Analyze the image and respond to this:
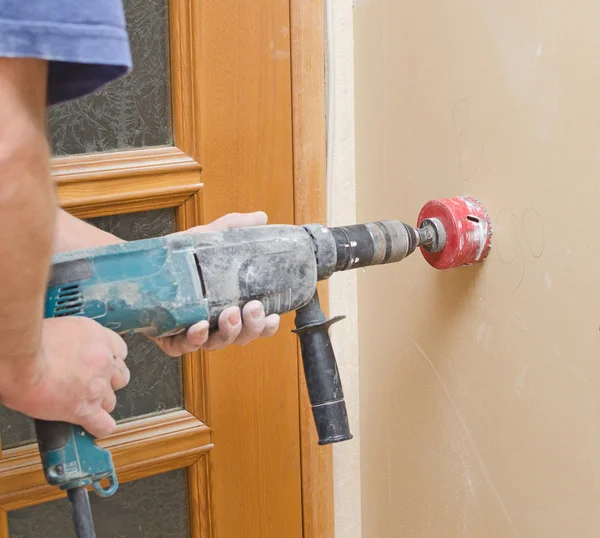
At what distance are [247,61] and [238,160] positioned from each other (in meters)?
0.14

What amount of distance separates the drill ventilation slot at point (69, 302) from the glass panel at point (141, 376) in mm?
309

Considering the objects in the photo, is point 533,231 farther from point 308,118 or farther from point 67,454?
point 67,454

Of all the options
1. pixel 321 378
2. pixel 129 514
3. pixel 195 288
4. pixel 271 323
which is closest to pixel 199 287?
pixel 195 288

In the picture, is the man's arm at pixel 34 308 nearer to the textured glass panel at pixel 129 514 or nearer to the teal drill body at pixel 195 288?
the teal drill body at pixel 195 288

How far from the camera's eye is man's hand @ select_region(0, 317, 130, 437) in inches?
26.6

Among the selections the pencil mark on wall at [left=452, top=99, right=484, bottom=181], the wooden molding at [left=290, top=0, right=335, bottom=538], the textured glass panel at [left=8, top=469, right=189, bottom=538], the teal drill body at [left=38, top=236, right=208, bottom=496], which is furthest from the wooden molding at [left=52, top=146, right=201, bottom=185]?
the textured glass panel at [left=8, top=469, right=189, bottom=538]

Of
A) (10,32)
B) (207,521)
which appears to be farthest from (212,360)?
(10,32)

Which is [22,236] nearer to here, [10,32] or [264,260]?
[10,32]

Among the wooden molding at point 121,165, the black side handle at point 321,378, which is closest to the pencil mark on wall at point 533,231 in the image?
the black side handle at point 321,378

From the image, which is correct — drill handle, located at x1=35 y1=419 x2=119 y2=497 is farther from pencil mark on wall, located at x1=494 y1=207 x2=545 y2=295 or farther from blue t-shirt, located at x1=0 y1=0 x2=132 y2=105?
pencil mark on wall, located at x1=494 y1=207 x2=545 y2=295

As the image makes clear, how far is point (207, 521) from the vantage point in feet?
4.10

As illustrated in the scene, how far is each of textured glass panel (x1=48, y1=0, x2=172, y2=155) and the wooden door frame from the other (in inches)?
0.6

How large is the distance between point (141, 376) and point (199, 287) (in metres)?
0.38

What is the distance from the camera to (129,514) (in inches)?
47.1
